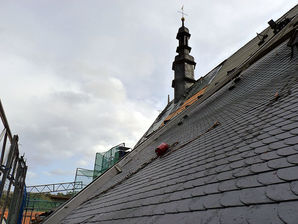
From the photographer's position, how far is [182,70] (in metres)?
20.3

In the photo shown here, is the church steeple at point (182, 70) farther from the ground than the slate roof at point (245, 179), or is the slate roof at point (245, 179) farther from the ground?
the church steeple at point (182, 70)

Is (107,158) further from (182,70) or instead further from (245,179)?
(245,179)

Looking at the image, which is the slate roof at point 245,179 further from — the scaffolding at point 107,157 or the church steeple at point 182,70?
the church steeple at point 182,70

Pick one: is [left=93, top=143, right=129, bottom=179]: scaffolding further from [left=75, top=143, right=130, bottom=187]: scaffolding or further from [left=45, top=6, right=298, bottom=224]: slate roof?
[left=45, top=6, right=298, bottom=224]: slate roof

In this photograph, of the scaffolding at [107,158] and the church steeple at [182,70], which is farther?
the church steeple at [182,70]

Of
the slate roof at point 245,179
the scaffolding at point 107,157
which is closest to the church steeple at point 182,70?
the scaffolding at point 107,157

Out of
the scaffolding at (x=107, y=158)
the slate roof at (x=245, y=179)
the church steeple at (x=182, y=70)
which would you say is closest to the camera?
the slate roof at (x=245, y=179)

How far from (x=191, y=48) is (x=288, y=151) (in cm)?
2134

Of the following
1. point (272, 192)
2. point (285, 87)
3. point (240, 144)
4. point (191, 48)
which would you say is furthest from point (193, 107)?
point (191, 48)

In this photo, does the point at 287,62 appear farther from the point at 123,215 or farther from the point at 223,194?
the point at 123,215

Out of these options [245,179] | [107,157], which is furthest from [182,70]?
[245,179]

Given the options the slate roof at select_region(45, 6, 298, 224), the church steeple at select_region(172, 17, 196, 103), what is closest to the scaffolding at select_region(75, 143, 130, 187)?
the church steeple at select_region(172, 17, 196, 103)

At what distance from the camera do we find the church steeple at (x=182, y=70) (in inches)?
773

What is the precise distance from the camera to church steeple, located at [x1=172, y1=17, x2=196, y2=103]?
64.4 feet
